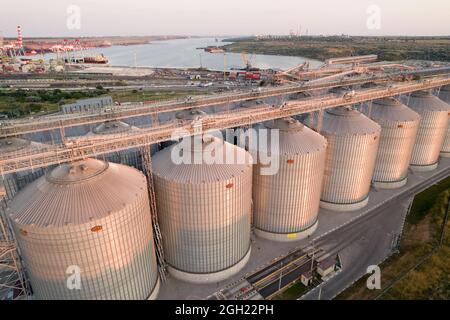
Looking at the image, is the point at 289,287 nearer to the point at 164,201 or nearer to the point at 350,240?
the point at 350,240

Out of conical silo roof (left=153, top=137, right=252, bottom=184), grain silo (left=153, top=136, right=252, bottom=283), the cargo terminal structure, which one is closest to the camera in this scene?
the cargo terminal structure

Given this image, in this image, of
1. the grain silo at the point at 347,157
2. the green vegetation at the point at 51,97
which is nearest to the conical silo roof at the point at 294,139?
the grain silo at the point at 347,157

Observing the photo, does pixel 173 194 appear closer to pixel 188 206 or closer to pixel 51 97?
pixel 188 206

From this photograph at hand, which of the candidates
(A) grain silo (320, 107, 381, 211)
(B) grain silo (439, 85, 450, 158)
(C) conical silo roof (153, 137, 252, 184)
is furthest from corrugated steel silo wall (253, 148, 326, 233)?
(B) grain silo (439, 85, 450, 158)

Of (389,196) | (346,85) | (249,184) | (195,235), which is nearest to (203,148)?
(249,184)

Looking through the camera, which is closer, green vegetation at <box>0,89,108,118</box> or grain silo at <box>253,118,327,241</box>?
grain silo at <box>253,118,327,241</box>

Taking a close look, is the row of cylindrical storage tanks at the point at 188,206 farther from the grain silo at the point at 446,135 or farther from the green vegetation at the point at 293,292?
the grain silo at the point at 446,135

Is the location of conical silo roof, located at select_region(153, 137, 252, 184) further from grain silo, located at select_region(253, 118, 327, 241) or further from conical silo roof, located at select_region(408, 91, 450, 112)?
conical silo roof, located at select_region(408, 91, 450, 112)
